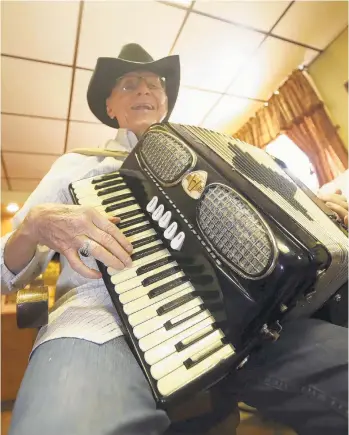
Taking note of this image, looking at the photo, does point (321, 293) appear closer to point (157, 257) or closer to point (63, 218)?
point (157, 257)

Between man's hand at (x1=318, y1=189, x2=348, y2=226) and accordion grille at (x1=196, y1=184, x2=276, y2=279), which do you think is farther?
man's hand at (x1=318, y1=189, x2=348, y2=226)

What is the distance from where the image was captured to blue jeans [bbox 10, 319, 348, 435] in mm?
431

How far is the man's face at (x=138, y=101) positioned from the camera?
1088 millimetres

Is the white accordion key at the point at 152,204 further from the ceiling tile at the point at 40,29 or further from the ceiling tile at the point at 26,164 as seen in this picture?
the ceiling tile at the point at 26,164

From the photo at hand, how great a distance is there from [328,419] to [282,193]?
1.21 feet

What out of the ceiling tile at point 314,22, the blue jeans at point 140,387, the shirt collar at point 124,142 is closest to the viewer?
the blue jeans at point 140,387

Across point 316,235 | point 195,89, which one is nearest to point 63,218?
point 316,235

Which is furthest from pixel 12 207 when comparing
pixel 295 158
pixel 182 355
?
pixel 182 355

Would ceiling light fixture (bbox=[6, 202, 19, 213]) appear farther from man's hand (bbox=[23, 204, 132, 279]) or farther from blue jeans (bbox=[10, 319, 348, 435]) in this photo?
blue jeans (bbox=[10, 319, 348, 435])

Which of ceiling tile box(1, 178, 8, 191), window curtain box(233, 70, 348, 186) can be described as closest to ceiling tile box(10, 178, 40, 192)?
ceiling tile box(1, 178, 8, 191)

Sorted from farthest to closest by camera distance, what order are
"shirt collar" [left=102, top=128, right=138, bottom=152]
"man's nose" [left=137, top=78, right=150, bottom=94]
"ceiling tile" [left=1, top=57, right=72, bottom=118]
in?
"ceiling tile" [left=1, top=57, right=72, bottom=118], "man's nose" [left=137, top=78, right=150, bottom=94], "shirt collar" [left=102, top=128, right=138, bottom=152]

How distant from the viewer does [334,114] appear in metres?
2.13

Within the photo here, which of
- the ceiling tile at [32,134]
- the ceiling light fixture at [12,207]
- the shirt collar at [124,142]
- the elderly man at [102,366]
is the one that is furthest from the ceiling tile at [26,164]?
the elderly man at [102,366]

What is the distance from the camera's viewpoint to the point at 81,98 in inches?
90.4
